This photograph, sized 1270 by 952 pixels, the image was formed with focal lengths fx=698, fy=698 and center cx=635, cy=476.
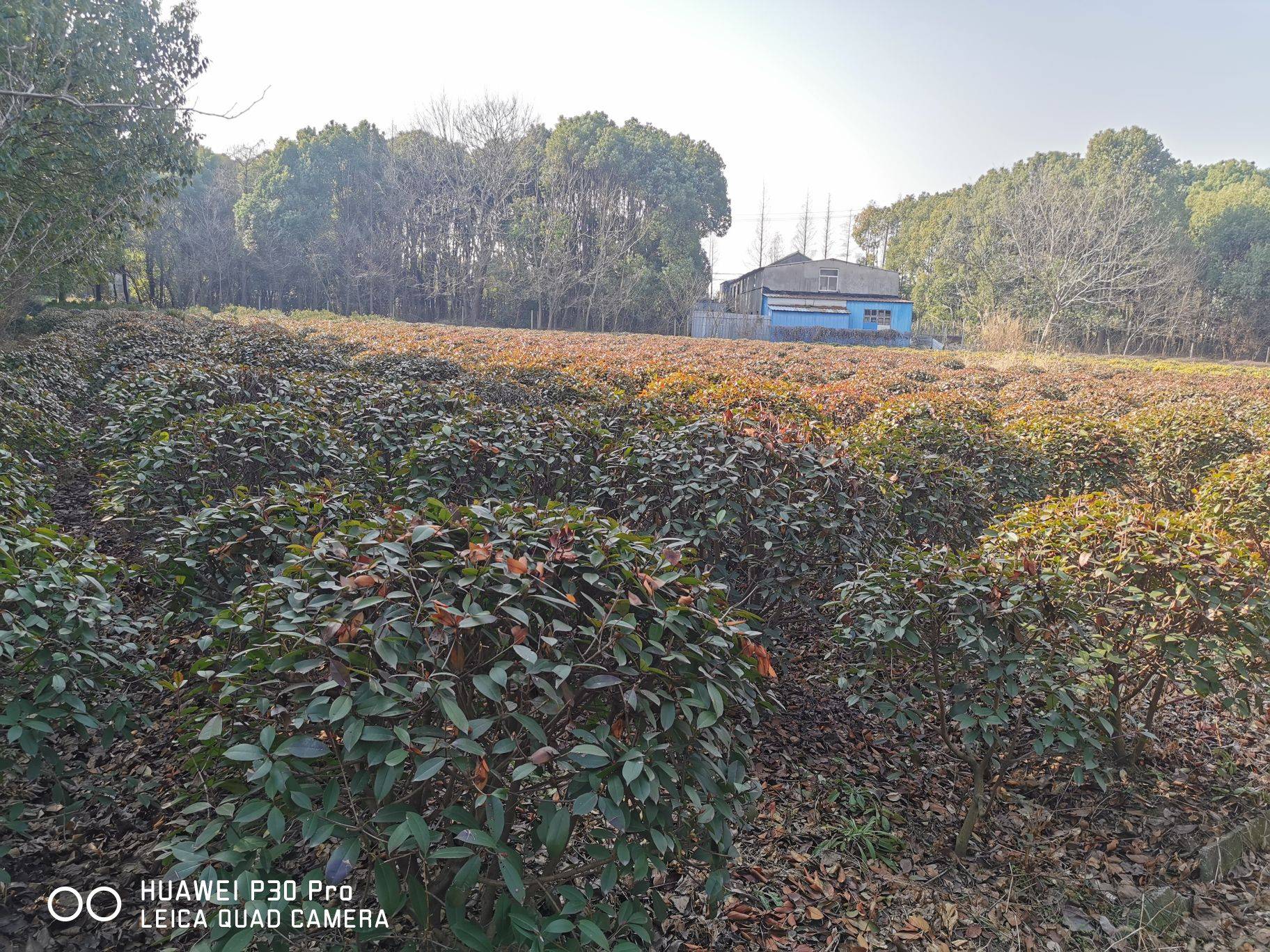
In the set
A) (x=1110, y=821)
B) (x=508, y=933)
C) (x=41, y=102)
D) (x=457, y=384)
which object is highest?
(x=41, y=102)

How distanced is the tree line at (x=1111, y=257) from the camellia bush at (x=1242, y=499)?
30643mm

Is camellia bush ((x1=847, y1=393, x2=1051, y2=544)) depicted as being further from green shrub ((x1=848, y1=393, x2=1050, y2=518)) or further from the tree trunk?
the tree trunk

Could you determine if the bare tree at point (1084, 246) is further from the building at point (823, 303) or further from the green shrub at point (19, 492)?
the green shrub at point (19, 492)

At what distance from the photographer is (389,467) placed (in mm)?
4172

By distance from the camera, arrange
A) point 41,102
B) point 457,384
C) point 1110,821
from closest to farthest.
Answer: point 1110,821, point 457,384, point 41,102

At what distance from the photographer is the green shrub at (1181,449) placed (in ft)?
18.6

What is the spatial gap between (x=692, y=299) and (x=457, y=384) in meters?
33.9

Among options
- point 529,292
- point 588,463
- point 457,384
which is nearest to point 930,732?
point 588,463

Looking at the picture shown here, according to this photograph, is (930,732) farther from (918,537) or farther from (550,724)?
(550,724)

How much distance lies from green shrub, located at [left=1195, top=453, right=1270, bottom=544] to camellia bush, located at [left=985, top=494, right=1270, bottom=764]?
154 cm

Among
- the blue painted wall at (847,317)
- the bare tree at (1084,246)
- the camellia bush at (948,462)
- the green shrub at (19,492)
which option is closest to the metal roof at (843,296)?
the blue painted wall at (847,317)

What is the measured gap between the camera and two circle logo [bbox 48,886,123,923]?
184cm

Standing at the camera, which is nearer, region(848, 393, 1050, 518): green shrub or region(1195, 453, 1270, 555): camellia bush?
region(1195, 453, 1270, 555): camellia bush

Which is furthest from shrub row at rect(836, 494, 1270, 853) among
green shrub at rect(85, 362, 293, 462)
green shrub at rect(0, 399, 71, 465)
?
green shrub at rect(0, 399, 71, 465)
